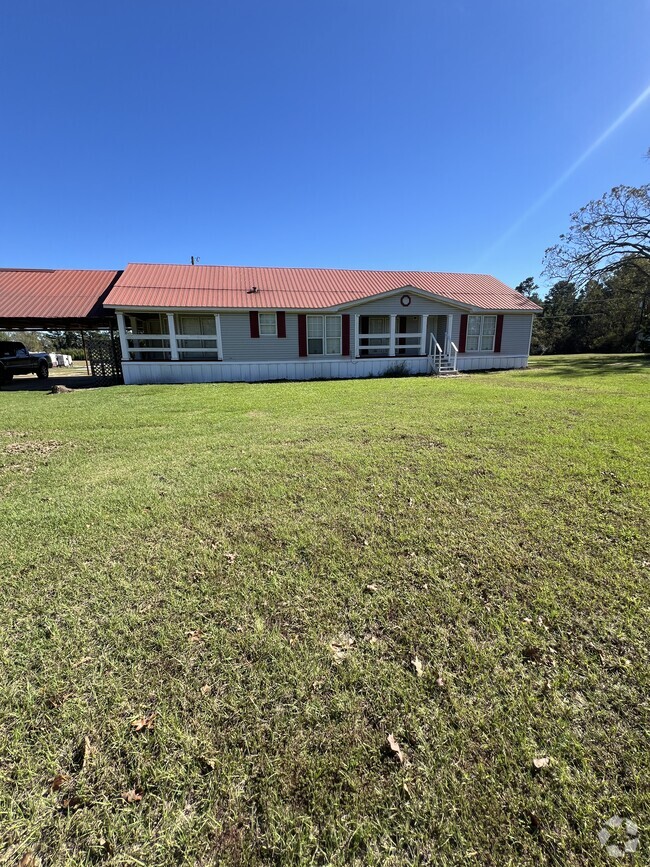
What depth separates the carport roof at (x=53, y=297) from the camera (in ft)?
54.7

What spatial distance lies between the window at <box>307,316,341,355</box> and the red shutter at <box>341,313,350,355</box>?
1.05 ft

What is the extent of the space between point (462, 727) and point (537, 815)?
1.36 ft

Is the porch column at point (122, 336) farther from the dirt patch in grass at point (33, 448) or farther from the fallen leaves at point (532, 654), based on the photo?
the fallen leaves at point (532, 654)

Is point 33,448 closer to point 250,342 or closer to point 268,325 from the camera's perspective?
point 250,342

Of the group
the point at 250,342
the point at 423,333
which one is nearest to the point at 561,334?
the point at 423,333

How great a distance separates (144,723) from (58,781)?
38cm

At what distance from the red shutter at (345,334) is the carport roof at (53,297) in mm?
10484

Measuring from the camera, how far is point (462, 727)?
196 cm

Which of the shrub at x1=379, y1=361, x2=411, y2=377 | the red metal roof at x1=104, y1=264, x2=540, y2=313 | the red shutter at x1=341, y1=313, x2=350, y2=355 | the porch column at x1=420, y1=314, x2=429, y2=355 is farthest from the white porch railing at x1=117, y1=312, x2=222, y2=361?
the porch column at x1=420, y1=314, x2=429, y2=355

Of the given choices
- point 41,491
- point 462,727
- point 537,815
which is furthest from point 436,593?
point 41,491

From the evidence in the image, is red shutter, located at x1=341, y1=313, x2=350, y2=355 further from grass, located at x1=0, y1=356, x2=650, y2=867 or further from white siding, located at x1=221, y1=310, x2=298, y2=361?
grass, located at x1=0, y1=356, x2=650, y2=867

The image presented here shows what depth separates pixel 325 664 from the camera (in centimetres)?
232

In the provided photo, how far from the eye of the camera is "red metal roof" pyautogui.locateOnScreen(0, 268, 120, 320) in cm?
1668

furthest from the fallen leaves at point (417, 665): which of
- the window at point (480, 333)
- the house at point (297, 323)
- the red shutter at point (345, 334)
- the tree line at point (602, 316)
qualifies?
the tree line at point (602, 316)
